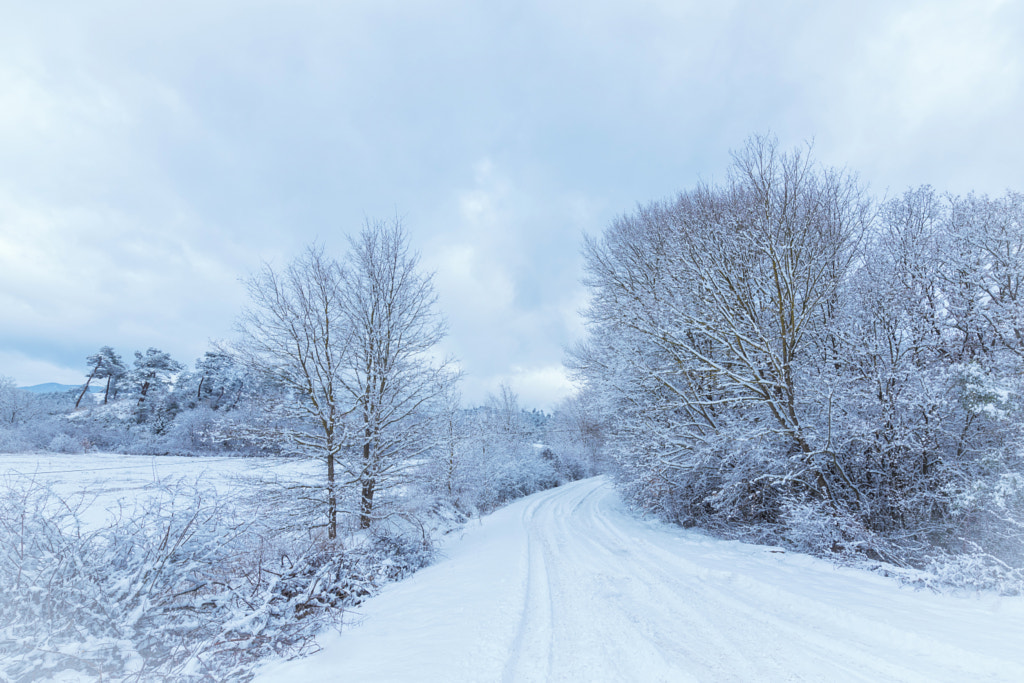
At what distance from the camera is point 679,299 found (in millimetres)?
10234

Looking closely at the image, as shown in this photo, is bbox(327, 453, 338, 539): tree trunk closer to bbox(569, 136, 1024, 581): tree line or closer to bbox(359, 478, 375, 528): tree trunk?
bbox(359, 478, 375, 528): tree trunk

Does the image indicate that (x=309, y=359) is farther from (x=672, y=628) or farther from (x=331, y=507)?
(x=672, y=628)

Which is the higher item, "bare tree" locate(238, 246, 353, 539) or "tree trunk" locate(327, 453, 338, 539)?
"bare tree" locate(238, 246, 353, 539)

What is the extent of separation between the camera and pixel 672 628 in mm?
4297

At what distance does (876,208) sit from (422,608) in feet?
44.5

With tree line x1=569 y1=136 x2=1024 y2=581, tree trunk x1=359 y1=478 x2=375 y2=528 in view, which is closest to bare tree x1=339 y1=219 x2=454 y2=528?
tree trunk x1=359 y1=478 x2=375 y2=528

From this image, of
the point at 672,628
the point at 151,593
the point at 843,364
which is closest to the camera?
the point at 151,593

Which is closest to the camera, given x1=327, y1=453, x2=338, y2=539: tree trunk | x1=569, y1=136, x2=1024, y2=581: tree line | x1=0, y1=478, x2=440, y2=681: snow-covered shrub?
x1=0, y1=478, x2=440, y2=681: snow-covered shrub

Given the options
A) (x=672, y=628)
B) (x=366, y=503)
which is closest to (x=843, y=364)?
(x=672, y=628)

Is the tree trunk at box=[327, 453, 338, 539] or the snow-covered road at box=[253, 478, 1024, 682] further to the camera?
the tree trunk at box=[327, 453, 338, 539]

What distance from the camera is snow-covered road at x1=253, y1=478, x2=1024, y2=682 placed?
3301 mm

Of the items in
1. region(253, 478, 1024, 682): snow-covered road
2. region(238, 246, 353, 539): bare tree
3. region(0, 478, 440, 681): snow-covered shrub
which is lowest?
region(253, 478, 1024, 682): snow-covered road

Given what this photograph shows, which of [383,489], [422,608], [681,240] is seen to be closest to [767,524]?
[681,240]

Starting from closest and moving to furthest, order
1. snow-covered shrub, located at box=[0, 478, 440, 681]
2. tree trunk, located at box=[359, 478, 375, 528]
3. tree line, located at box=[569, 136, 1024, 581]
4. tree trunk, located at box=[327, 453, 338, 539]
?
1. snow-covered shrub, located at box=[0, 478, 440, 681]
2. tree line, located at box=[569, 136, 1024, 581]
3. tree trunk, located at box=[327, 453, 338, 539]
4. tree trunk, located at box=[359, 478, 375, 528]
